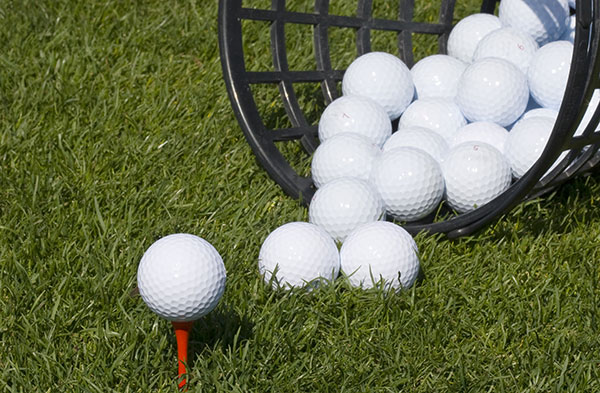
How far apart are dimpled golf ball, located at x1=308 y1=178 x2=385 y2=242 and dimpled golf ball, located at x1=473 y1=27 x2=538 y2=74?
3.37 feet

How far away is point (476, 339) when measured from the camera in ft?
7.54

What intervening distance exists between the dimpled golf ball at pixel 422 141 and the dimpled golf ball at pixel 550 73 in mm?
462

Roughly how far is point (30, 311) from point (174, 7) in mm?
2350

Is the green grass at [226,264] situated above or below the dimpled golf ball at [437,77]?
below

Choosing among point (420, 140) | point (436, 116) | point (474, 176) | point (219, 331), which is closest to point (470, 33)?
point (436, 116)

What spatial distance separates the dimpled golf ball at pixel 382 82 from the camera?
3.33 meters

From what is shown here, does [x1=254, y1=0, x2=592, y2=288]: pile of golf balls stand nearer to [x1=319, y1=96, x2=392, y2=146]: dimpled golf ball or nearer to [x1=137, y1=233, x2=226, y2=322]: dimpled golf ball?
[x1=319, y1=96, x2=392, y2=146]: dimpled golf ball

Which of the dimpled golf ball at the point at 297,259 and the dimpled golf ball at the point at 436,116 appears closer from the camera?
the dimpled golf ball at the point at 297,259

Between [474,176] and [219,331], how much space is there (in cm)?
117

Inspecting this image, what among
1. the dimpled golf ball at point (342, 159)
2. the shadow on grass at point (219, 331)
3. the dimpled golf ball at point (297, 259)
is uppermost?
the dimpled golf ball at point (342, 159)

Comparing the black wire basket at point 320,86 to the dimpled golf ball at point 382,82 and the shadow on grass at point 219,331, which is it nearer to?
the dimpled golf ball at point 382,82

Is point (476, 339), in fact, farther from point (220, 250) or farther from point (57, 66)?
point (57, 66)

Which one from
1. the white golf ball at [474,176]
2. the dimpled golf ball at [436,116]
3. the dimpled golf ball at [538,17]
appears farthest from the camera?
the dimpled golf ball at [538,17]

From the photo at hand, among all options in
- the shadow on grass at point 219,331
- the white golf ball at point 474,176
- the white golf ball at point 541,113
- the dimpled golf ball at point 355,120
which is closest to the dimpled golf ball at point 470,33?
the white golf ball at point 541,113
